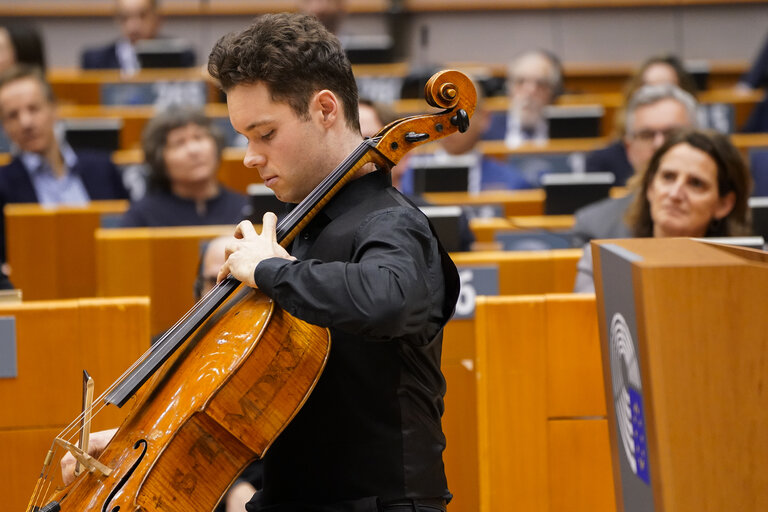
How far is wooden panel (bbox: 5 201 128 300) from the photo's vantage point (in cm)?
388

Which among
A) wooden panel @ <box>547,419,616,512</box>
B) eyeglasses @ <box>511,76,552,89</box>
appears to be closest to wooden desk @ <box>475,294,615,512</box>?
wooden panel @ <box>547,419,616,512</box>

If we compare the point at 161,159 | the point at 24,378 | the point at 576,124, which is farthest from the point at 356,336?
the point at 576,124

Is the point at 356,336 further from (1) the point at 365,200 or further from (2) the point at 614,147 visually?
(2) the point at 614,147

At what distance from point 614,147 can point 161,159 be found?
228 centimetres

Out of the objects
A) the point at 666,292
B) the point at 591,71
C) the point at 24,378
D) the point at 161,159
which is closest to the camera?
the point at 666,292

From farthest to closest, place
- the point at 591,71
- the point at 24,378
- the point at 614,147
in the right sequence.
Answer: the point at 591,71 → the point at 614,147 → the point at 24,378

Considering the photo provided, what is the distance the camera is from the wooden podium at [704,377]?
1.29 metres

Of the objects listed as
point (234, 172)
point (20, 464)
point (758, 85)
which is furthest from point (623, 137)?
point (20, 464)

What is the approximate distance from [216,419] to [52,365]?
111 cm

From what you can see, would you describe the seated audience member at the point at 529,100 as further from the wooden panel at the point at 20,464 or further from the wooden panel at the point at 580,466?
the wooden panel at the point at 20,464

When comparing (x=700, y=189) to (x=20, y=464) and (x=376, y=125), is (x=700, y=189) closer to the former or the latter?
(x=376, y=125)

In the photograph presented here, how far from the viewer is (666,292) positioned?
4.25ft

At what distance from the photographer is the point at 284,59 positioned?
5.20ft

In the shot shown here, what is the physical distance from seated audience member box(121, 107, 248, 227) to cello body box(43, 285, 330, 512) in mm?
2822
